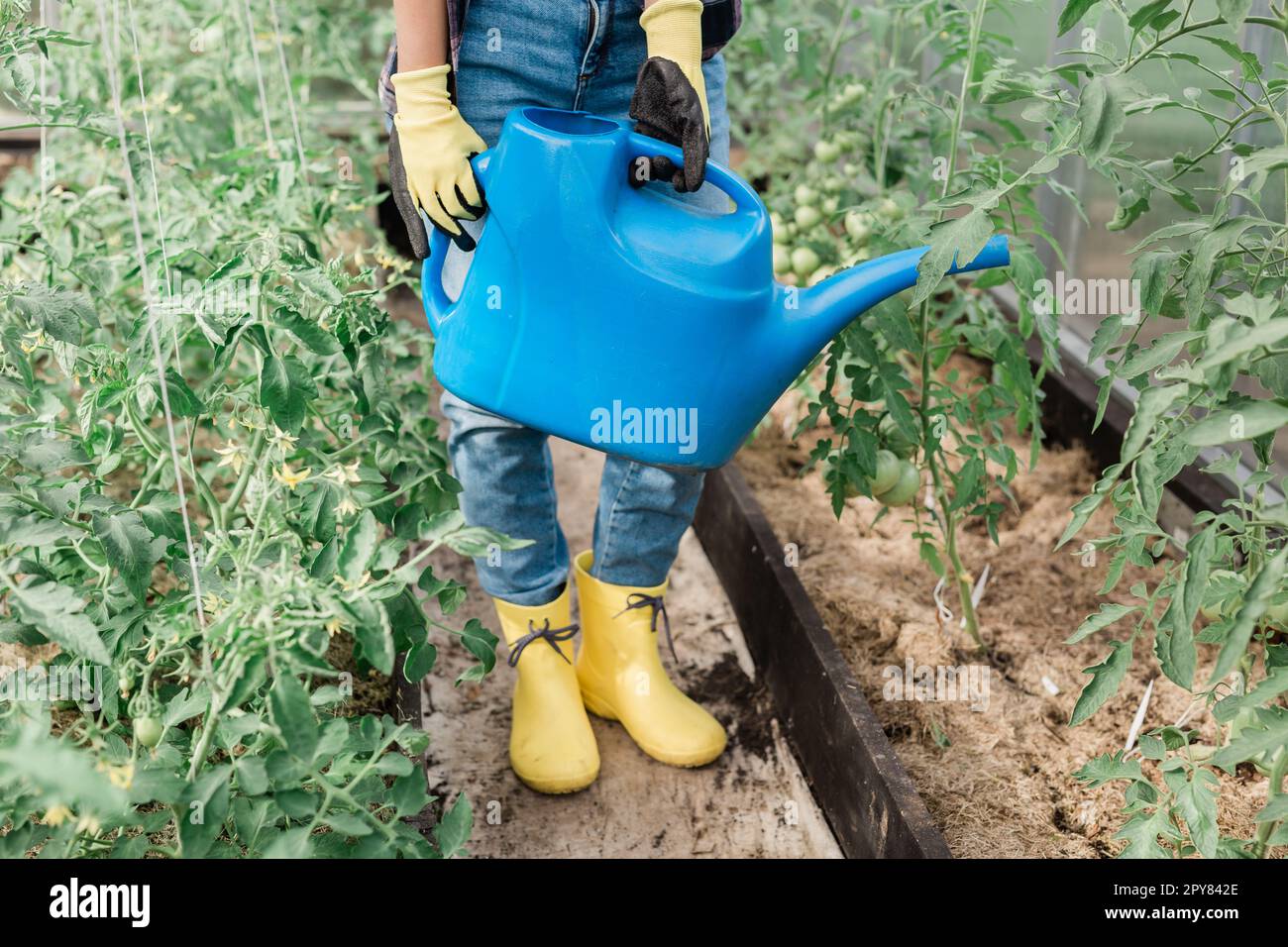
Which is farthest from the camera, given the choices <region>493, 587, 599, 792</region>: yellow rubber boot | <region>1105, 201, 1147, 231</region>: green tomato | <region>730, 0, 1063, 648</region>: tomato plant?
<region>493, 587, 599, 792</region>: yellow rubber boot

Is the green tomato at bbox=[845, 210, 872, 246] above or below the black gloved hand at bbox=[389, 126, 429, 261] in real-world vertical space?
below

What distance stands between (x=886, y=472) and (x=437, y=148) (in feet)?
2.49

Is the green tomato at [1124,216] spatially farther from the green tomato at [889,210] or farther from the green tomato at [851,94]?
the green tomato at [851,94]

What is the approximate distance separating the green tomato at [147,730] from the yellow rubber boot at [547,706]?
1.98 feet

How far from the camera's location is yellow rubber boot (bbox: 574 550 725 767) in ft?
5.43

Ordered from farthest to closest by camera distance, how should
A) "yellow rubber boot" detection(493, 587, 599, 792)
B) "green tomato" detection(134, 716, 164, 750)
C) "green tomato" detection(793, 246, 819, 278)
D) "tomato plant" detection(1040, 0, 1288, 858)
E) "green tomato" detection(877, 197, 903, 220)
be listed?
"green tomato" detection(793, 246, 819, 278) → "green tomato" detection(877, 197, 903, 220) → "yellow rubber boot" detection(493, 587, 599, 792) → "green tomato" detection(134, 716, 164, 750) → "tomato plant" detection(1040, 0, 1288, 858)

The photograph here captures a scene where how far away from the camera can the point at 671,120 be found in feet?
4.26

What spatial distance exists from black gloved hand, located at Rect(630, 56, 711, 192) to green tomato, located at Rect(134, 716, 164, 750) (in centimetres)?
71
